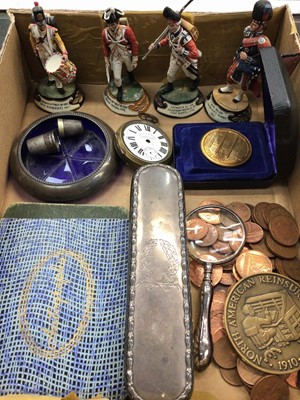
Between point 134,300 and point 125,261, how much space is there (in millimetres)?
314

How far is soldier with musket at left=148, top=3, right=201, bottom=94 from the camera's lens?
1.75 metres

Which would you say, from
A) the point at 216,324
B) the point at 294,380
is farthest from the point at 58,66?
the point at 294,380

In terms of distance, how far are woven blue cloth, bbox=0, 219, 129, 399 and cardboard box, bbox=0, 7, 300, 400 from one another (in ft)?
0.71

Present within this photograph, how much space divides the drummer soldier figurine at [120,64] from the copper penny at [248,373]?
47.1 inches

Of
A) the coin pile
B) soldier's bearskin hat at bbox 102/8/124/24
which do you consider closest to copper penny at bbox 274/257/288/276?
the coin pile

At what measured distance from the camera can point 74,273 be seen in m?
1.55

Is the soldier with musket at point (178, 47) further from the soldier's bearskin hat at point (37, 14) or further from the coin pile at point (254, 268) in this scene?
the coin pile at point (254, 268)

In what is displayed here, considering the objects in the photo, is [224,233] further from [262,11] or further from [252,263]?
[262,11]

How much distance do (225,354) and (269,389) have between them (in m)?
0.17

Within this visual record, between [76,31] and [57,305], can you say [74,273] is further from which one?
[76,31]

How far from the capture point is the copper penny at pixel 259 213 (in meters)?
1.74

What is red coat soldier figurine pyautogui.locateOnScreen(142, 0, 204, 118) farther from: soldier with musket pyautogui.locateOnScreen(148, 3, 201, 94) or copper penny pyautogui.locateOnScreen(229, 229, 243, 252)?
copper penny pyautogui.locateOnScreen(229, 229, 243, 252)

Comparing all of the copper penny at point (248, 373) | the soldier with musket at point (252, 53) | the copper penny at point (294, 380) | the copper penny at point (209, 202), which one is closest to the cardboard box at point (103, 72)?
the copper penny at point (209, 202)

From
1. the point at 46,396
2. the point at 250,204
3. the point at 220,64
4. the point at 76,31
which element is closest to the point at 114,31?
the point at 76,31
